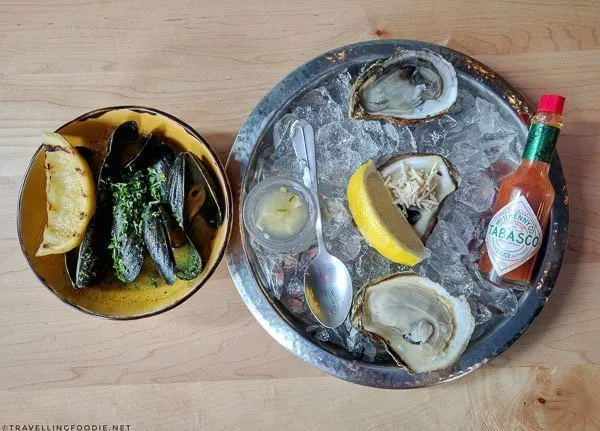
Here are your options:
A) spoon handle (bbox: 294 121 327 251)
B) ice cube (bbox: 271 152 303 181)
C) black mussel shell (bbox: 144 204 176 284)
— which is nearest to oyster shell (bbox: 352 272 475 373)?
spoon handle (bbox: 294 121 327 251)

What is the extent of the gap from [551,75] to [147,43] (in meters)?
1.04

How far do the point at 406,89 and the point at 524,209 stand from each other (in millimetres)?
386

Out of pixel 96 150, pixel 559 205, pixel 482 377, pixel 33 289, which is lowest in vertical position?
pixel 33 289

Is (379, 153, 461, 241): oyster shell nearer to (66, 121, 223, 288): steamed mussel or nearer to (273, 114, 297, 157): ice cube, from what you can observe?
(273, 114, 297, 157): ice cube

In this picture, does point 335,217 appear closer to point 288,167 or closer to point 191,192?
point 288,167

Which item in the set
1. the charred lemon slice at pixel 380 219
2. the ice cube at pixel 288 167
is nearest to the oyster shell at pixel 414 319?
the charred lemon slice at pixel 380 219

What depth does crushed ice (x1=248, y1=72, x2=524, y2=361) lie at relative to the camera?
4.45 ft

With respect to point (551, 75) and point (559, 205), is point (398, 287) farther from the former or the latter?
point (551, 75)

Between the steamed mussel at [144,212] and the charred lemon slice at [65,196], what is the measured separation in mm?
37

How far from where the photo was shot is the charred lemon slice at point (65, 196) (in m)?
1.28

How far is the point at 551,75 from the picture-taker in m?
1.47

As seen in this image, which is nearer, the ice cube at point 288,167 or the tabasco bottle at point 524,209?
the tabasco bottle at point 524,209

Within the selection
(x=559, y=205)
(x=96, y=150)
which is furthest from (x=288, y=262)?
(x=559, y=205)

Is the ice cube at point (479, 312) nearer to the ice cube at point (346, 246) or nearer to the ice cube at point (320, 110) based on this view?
the ice cube at point (346, 246)
